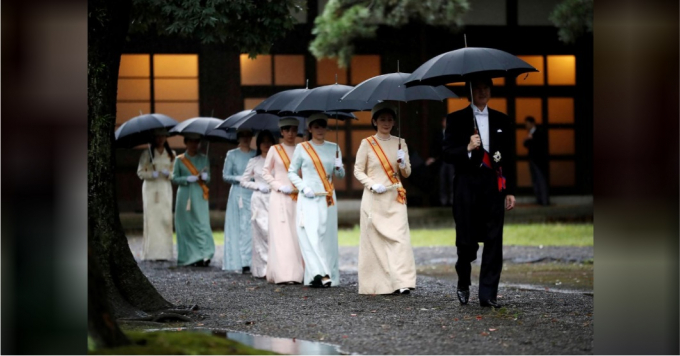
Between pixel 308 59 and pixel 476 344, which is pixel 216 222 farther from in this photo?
pixel 476 344

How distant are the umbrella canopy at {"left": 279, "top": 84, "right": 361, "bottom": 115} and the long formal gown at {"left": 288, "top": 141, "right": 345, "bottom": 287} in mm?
448

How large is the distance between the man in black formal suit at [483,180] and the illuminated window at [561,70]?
48.7ft

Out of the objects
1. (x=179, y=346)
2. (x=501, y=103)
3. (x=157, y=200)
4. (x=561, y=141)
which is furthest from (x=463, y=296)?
(x=561, y=141)

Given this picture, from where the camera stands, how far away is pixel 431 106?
23984 millimetres

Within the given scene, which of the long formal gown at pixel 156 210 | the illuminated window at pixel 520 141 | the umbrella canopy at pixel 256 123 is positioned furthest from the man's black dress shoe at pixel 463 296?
the illuminated window at pixel 520 141

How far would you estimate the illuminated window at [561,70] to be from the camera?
24156mm

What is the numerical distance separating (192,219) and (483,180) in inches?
264

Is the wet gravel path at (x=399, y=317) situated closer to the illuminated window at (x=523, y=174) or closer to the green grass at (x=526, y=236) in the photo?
the green grass at (x=526, y=236)

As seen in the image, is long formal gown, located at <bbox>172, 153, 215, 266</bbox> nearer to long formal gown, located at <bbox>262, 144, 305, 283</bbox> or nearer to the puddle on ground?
→ long formal gown, located at <bbox>262, 144, 305, 283</bbox>

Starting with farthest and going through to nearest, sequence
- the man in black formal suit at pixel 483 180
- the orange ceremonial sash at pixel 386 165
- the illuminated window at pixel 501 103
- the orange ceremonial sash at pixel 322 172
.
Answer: the illuminated window at pixel 501 103 → the orange ceremonial sash at pixel 322 172 → the orange ceremonial sash at pixel 386 165 → the man in black formal suit at pixel 483 180

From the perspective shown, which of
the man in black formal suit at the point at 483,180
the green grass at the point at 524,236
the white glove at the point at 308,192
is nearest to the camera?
the man in black formal suit at the point at 483,180

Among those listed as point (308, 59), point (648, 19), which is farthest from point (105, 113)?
point (308, 59)

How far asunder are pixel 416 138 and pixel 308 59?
2.63 meters

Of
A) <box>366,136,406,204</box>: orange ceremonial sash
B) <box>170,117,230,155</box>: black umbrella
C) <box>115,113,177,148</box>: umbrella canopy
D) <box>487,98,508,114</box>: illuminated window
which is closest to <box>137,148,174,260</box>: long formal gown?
<box>115,113,177,148</box>: umbrella canopy
